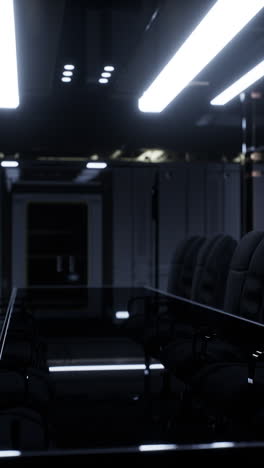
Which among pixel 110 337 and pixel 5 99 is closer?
pixel 5 99

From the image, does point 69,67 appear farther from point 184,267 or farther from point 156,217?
point 156,217

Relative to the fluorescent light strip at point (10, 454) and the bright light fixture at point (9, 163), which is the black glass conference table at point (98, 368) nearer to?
the fluorescent light strip at point (10, 454)

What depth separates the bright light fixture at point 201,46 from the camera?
7.89 feet

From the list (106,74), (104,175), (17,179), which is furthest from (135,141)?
(106,74)

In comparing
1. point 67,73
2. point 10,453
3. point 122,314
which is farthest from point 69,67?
point 10,453

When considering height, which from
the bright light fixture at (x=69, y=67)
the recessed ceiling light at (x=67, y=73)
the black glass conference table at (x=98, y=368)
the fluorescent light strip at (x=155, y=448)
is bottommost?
the black glass conference table at (x=98, y=368)

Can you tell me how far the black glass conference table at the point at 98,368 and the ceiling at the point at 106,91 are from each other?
1.83 m

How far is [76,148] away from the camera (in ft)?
21.0

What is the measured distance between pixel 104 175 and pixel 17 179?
0.99 m

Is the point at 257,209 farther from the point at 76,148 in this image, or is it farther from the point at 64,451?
the point at 64,451

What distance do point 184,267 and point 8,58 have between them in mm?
1893

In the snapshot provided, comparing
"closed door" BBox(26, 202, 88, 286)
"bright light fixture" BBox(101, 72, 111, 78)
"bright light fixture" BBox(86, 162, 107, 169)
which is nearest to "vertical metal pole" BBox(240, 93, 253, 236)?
"bright light fixture" BBox(86, 162, 107, 169)

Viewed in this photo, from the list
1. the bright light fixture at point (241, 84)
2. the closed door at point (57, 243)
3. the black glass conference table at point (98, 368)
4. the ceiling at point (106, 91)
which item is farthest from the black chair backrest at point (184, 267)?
the closed door at point (57, 243)

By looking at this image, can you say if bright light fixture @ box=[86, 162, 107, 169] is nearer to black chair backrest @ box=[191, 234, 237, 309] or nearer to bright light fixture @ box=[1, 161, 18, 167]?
bright light fixture @ box=[1, 161, 18, 167]
